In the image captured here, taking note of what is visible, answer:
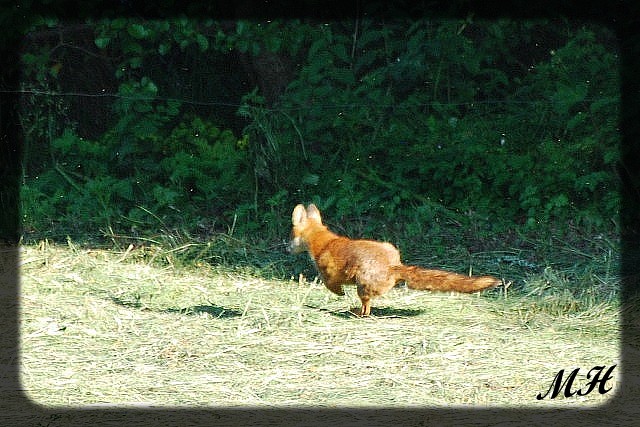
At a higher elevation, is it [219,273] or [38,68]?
[38,68]

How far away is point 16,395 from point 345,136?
417 centimetres

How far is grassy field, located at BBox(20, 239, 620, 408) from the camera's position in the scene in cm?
420

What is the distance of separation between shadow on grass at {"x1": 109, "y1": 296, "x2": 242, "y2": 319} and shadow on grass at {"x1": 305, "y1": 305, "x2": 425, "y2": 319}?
46 cm

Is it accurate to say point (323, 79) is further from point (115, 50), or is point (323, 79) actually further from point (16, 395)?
point (16, 395)

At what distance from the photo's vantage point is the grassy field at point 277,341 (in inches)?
165

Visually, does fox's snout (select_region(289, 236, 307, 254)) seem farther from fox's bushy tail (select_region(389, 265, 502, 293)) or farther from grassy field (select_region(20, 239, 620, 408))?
fox's bushy tail (select_region(389, 265, 502, 293))

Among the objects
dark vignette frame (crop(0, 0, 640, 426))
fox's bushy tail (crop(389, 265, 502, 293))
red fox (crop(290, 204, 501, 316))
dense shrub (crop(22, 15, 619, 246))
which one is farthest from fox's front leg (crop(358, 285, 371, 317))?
dense shrub (crop(22, 15, 619, 246))

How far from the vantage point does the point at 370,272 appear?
5168 mm

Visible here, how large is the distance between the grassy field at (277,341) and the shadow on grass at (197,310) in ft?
0.04

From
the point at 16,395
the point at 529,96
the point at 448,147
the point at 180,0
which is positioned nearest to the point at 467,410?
the point at 16,395

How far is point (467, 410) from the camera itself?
3.96 m

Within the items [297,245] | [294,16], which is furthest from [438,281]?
[294,16]

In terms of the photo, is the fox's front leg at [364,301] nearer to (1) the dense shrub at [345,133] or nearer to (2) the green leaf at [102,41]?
(1) the dense shrub at [345,133]

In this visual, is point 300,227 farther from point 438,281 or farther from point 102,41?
point 102,41
